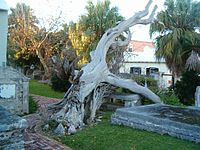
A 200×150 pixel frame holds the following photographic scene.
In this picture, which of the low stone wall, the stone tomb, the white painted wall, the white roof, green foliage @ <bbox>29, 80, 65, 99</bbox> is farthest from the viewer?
green foliage @ <bbox>29, 80, 65, 99</bbox>

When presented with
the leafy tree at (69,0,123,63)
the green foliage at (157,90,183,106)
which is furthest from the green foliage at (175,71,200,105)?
the leafy tree at (69,0,123,63)

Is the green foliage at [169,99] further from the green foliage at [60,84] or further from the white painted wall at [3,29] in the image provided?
the green foliage at [60,84]

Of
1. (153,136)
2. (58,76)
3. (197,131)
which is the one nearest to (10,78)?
(153,136)

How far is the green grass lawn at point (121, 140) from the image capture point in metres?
8.06

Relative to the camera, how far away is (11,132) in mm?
5262

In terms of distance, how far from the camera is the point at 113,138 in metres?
8.80

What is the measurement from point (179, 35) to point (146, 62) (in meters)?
12.6

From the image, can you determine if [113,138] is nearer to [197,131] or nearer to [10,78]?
[197,131]

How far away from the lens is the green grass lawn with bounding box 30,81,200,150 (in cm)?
806

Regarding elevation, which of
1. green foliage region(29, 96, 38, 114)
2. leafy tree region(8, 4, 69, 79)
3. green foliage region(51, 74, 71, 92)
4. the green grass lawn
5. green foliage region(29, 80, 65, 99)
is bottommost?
the green grass lawn

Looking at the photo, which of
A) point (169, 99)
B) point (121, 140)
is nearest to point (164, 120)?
point (121, 140)

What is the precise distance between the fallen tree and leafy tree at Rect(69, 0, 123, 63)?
1167 centimetres

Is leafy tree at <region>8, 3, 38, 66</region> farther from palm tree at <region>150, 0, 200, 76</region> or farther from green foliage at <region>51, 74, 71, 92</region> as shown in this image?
palm tree at <region>150, 0, 200, 76</region>

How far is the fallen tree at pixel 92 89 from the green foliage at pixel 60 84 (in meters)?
8.21
